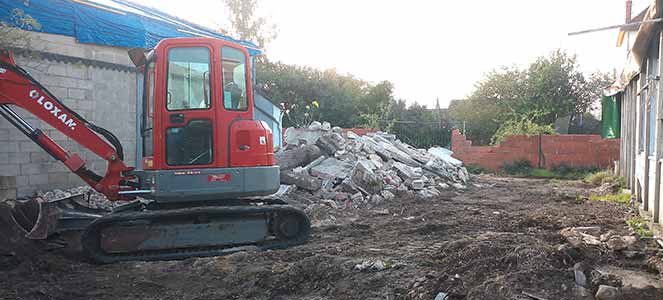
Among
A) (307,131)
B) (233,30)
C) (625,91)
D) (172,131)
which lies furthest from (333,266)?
(233,30)

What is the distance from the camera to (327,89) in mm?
29969

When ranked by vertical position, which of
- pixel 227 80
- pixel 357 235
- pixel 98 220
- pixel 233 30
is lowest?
pixel 357 235

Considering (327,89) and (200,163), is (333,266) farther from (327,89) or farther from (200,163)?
(327,89)

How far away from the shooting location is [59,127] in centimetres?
684

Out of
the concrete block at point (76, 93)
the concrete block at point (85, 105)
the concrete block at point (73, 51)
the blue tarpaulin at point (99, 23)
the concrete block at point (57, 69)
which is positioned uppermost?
the blue tarpaulin at point (99, 23)

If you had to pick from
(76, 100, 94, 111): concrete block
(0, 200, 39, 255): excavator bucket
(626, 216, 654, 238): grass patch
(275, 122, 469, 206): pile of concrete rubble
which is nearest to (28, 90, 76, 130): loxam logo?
(0, 200, 39, 255): excavator bucket

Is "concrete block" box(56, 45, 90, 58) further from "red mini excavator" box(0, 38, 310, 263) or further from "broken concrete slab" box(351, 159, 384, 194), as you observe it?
"broken concrete slab" box(351, 159, 384, 194)

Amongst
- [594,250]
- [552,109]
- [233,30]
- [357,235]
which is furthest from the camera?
[233,30]

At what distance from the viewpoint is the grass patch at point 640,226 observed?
6.98 m

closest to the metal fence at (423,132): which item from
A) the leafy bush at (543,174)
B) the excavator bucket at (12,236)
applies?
the leafy bush at (543,174)

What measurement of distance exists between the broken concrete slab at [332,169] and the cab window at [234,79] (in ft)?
17.2

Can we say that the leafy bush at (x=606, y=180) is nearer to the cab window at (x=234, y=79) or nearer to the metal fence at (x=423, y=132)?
the metal fence at (x=423, y=132)

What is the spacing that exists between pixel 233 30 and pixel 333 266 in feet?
109

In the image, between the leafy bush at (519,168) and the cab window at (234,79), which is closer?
the cab window at (234,79)
